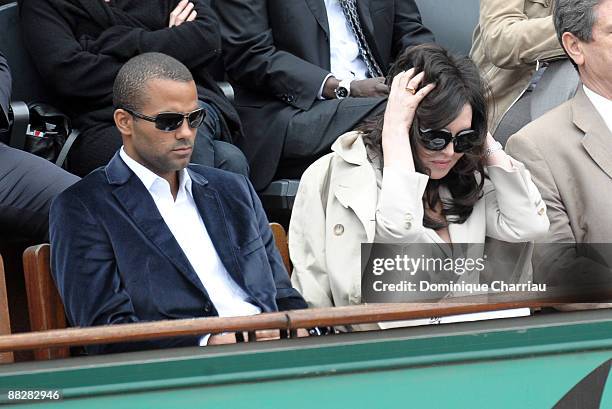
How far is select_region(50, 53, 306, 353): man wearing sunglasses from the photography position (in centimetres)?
341

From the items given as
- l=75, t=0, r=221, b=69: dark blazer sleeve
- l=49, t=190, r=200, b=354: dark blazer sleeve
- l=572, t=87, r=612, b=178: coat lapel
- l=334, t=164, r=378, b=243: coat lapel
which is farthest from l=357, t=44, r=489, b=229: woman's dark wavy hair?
l=75, t=0, r=221, b=69: dark blazer sleeve

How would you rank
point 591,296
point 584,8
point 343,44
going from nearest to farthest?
point 591,296, point 584,8, point 343,44

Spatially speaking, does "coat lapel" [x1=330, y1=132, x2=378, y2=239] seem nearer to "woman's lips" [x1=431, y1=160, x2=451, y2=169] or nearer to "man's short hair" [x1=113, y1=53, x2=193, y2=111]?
"woman's lips" [x1=431, y1=160, x2=451, y2=169]

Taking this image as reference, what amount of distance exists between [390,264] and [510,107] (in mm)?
1480

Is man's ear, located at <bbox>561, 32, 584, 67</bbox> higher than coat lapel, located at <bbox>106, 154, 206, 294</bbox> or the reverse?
higher

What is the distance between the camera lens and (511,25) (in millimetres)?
4938

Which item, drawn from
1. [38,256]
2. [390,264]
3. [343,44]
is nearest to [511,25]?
[343,44]

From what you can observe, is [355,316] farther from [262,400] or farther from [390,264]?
[390,264]

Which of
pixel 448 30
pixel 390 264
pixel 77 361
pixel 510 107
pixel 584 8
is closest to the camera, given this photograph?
pixel 77 361

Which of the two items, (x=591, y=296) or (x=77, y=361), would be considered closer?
(x=77, y=361)

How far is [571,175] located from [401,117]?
→ 0.56m

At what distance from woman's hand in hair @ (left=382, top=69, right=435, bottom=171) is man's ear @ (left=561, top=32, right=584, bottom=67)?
0.55 m

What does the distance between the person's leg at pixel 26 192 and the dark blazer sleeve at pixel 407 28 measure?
1.91 metres

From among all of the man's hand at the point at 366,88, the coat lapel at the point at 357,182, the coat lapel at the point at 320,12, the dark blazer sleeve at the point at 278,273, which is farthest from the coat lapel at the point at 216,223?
the coat lapel at the point at 320,12
